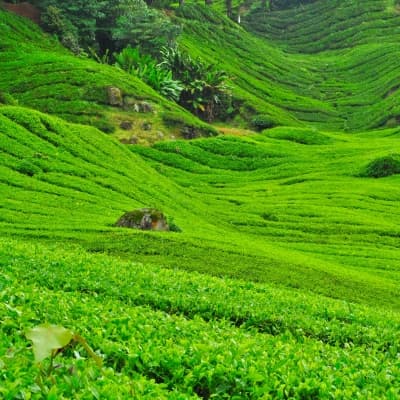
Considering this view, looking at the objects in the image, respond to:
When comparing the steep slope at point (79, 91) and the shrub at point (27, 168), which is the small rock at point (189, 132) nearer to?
the steep slope at point (79, 91)

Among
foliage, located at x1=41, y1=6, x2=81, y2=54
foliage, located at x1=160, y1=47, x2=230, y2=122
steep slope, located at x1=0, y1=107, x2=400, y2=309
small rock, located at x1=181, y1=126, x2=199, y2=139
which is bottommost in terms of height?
steep slope, located at x1=0, y1=107, x2=400, y2=309

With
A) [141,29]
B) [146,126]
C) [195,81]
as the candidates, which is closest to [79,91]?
[146,126]

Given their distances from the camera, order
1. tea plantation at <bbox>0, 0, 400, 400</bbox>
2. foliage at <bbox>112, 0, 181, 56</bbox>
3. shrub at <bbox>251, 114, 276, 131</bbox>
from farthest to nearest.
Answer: shrub at <bbox>251, 114, 276, 131</bbox> < foliage at <bbox>112, 0, 181, 56</bbox> < tea plantation at <bbox>0, 0, 400, 400</bbox>

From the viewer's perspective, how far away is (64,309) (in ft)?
43.4

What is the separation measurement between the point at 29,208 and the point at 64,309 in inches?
870

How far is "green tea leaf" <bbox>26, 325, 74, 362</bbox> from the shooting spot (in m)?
6.54

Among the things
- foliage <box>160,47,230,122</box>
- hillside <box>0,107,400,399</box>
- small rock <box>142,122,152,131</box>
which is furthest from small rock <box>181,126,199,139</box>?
foliage <box>160,47,230,122</box>

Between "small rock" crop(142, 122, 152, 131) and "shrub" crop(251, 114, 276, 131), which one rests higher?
"shrub" crop(251, 114, 276, 131)

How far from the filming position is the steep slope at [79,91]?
65.1 metres

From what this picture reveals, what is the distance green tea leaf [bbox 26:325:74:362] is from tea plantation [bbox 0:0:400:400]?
2cm

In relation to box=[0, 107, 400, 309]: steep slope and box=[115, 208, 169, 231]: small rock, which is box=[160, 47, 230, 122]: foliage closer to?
box=[0, 107, 400, 309]: steep slope

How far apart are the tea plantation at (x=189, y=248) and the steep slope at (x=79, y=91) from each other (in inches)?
9.4

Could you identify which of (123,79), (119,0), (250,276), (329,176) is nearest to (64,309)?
(250,276)

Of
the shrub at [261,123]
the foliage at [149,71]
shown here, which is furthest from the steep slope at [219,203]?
the shrub at [261,123]
